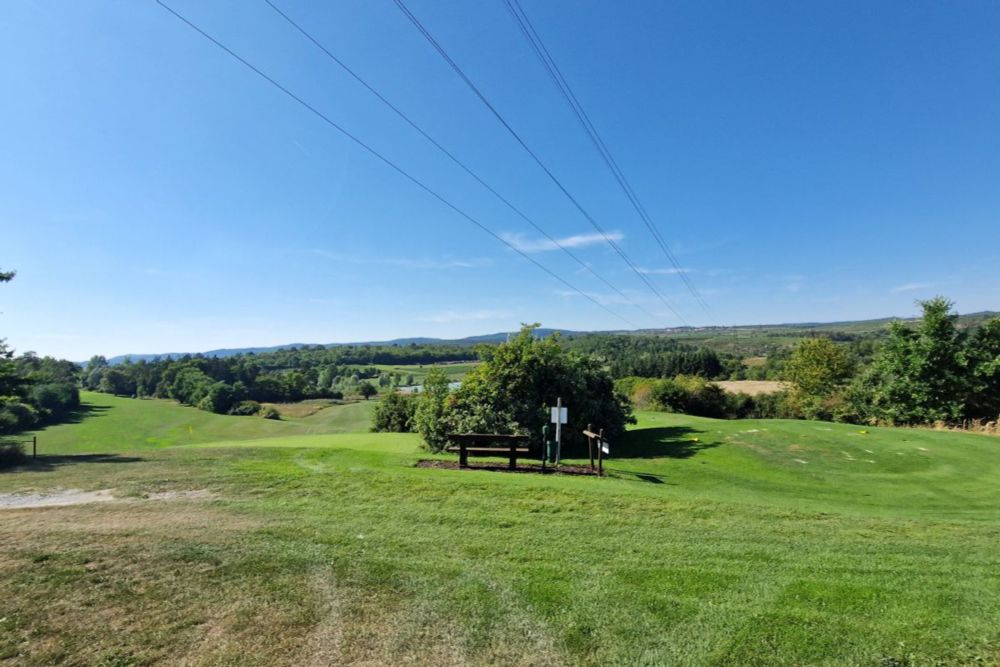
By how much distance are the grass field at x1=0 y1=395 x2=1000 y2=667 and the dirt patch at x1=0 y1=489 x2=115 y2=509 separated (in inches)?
15.4

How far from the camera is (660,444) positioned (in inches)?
730

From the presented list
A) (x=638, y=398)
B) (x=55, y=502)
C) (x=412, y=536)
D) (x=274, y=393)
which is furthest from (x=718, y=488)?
(x=274, y=393)

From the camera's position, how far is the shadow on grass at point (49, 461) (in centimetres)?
1240

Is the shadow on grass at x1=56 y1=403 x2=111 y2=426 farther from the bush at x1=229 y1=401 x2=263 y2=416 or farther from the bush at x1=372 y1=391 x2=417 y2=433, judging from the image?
the bush at x1=372 y1=391 x2=417 y2=433

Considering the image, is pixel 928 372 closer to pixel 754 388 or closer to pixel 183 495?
pixel 754 388

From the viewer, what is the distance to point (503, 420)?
721 inches

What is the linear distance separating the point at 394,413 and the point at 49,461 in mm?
19758

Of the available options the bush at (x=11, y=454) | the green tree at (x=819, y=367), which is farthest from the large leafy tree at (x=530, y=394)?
the green tree at (x=819, y=367)

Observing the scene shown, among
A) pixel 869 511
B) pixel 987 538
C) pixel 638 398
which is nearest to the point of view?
pixel 987 538

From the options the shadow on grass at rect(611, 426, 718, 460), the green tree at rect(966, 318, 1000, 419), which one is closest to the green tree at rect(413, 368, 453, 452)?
the shadow on grass at rect(611, 426, 718, 460)

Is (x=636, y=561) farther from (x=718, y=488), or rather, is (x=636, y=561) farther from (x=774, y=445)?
(x=774, y=445)

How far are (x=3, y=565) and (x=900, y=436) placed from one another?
2580cm

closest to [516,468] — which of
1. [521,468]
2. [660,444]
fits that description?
[521,468]

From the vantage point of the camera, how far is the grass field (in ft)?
12.8
